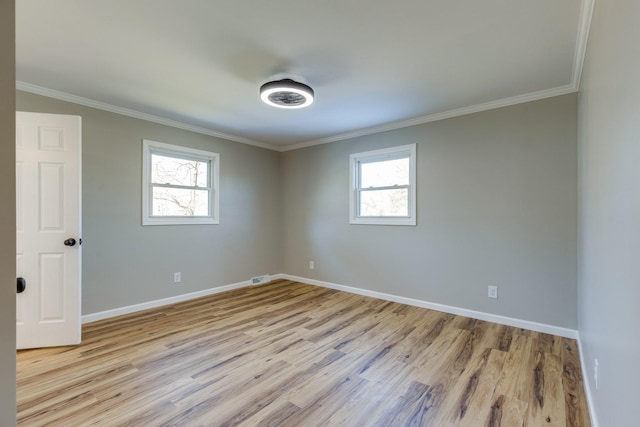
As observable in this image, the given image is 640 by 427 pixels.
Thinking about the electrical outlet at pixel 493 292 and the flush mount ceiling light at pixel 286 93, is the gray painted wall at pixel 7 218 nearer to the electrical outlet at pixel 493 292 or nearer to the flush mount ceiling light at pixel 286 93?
the flush mount ceiling light at pixel 286 93

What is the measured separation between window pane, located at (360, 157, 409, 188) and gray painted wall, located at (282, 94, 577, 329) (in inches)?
9.6

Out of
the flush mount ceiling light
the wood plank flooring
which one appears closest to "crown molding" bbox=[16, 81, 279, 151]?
the flush mount ceiling light

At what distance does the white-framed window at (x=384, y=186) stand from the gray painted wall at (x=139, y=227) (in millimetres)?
1757

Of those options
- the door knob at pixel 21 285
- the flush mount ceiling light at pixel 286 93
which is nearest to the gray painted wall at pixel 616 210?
the flush mount ceiling light at pixel 286 93

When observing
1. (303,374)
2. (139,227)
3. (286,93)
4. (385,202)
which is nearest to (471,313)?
(385,202)

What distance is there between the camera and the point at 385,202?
415 cm

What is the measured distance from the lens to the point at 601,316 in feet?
4.90

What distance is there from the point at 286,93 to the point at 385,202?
2160mm

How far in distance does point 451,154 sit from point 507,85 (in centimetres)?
93

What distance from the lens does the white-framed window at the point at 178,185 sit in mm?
3686

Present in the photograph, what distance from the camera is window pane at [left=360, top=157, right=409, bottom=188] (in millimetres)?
3978

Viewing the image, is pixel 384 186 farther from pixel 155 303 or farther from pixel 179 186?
pixel 155 303

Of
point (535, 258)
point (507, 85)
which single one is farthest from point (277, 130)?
point (535, 258)

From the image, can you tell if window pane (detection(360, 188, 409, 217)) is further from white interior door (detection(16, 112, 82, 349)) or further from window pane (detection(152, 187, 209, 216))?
white interior door (detection(16, 112, 82, 349))
